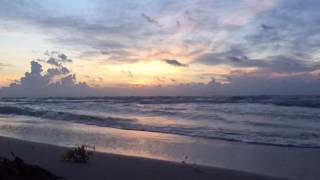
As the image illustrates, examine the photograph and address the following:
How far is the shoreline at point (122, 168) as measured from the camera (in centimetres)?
867

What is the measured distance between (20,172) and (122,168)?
8.37 ft

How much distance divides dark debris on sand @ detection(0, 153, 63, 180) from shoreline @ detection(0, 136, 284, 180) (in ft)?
2.06

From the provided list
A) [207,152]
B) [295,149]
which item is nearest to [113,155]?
[207,152]

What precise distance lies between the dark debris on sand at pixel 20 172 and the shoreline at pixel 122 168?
628 mm

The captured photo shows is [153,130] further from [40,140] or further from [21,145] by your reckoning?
[21,145]

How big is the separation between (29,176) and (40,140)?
790cm

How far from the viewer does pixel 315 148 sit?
1385 centimetres

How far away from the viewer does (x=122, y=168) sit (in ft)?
31.0

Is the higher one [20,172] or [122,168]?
[20,172]

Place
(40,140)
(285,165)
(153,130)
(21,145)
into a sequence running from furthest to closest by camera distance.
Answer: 1. (153,130)
2. (40,140)
3. (21,145)
4. (285,165)

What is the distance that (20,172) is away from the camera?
24.1ft

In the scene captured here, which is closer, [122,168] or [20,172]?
[20,172]

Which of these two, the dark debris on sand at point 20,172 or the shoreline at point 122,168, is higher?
the dark debris on sand at point 20,172

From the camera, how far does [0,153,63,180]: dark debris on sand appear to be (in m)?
7.09
